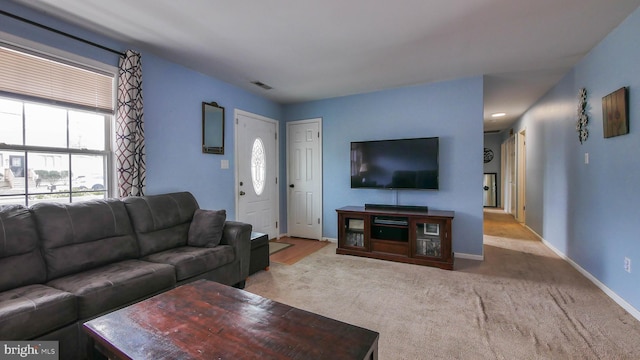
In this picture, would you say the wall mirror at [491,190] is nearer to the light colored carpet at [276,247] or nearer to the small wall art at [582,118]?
the small wall art at [582,118]

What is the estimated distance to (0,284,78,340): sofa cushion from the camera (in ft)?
4.48

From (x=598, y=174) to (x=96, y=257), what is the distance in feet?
14.9

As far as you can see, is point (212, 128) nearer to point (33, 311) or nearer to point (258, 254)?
point (258, 254)

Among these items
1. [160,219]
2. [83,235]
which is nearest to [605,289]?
[160,219]

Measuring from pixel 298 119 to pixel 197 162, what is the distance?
2.04m

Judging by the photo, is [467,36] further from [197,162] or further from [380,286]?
[197,162]

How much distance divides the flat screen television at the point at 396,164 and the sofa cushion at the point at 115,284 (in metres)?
2.85

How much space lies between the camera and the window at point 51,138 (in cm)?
208

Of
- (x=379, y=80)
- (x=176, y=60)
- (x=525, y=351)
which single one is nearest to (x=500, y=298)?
(x=525, y=351)

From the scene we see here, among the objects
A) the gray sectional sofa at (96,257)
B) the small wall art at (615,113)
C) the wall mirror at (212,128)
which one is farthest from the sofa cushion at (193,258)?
the small wall art at (615,113)

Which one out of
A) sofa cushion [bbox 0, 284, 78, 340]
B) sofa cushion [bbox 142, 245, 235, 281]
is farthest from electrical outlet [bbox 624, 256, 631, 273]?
sofa cushion [bbox 0, 284, 78, 340]

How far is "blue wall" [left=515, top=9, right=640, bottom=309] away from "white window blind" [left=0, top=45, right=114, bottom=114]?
4507 mm

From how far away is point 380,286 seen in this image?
2830 millimetres

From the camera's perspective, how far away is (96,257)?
210 centimetres
